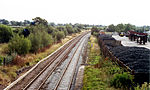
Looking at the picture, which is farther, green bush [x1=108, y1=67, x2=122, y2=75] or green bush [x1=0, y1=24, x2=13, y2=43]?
green bush [x1=0, y1=24, x2=13, y2=43]

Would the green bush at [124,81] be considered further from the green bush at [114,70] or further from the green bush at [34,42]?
the green bush at [34,42]

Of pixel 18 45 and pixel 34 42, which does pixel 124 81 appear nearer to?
pixel 18 45

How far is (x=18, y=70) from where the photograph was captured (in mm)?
16828

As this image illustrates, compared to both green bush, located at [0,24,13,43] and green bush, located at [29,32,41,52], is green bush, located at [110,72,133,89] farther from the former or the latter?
green bush, located at [0,24,13,43]

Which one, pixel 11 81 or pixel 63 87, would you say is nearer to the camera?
pixel 63 87

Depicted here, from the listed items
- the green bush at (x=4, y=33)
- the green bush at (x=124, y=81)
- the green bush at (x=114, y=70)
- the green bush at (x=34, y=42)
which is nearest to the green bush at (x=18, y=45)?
the green bush at (x=34, y=42)

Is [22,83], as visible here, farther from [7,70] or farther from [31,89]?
[7,70]

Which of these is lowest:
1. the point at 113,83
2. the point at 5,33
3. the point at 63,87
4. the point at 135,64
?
the point at 63,87

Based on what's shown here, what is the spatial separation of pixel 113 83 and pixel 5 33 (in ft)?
106

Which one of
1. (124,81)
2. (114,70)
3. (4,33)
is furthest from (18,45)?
(124,81)

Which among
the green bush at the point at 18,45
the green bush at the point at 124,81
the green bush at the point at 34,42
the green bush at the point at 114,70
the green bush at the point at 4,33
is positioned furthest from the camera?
the green bush at the point at 4,33

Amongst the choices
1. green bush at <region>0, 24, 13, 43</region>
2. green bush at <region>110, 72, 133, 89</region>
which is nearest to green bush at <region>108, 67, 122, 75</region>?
green bush at <region>110, 72, 133, 89</region>

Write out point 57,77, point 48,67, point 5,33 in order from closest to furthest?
point 57,77, point 48,67, point 5,33

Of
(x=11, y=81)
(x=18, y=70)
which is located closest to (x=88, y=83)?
(x=11, y=81)
